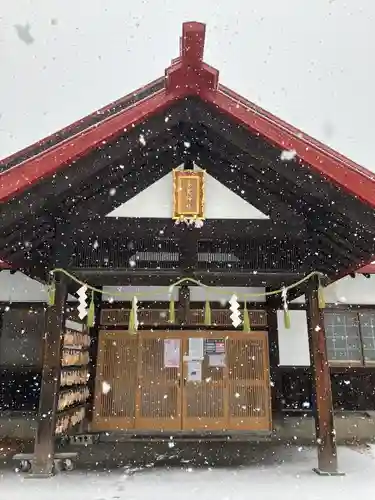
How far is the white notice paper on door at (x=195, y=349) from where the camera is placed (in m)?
8.69

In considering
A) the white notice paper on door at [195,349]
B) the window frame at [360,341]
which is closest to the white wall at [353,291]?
the window frame at [360,341]

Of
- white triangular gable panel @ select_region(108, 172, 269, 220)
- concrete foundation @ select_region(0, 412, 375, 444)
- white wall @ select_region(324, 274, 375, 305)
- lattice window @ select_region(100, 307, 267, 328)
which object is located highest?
white triangular gable panel @ select_region(108, 172, 269, 220)

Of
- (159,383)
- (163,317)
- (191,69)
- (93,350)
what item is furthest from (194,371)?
(191,69)

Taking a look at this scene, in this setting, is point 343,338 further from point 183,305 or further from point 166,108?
point 166,108

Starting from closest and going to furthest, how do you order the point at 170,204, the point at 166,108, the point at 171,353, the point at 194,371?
the point at 166,108 → the point at 170,204 → the point at 194,371 → the point at 171,353

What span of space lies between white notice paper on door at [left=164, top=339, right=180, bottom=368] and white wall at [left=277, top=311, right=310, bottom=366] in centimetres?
217

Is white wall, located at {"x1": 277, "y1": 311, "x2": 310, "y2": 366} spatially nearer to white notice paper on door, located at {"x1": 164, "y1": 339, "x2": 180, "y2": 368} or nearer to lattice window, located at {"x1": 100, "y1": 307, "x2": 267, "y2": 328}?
lattice window, located at {"x1": 100, "y1": 307, "x2": 267, "y2": 328}

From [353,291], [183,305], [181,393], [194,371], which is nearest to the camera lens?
[183,305]

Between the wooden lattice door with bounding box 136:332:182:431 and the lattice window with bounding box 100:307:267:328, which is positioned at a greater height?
the lattice window with bounding box 100:307:267:328

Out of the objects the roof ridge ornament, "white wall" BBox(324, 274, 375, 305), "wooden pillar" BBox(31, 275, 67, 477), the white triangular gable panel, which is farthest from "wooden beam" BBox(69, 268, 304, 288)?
"white wall" BBox(324, 274, 375, 305)

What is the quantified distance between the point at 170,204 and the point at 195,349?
3.92m

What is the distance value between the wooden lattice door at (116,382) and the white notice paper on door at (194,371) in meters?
1.13

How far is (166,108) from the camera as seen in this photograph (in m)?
5.14

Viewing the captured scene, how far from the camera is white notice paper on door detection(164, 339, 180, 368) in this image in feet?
28.5
